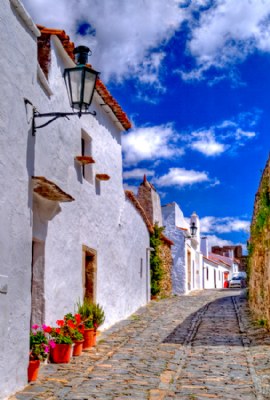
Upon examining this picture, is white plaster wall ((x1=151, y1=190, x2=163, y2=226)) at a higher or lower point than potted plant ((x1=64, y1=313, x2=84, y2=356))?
higher

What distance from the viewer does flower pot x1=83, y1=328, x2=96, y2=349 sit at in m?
9.43

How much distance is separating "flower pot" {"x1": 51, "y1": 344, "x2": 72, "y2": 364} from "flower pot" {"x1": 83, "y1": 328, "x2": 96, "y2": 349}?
1.43m

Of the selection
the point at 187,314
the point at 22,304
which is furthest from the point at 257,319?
the point at 22,304

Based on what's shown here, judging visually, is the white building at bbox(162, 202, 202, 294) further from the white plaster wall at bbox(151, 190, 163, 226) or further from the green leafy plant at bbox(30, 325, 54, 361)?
the green leafy plant at bbox(30, 325, 54, 361)

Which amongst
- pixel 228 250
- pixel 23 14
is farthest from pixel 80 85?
pixel 228 250

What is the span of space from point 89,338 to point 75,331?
109 cm

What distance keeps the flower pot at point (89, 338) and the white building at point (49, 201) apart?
53 cm

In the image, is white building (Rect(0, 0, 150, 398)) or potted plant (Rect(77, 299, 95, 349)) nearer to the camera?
white building (Rect(0, 0, 150, 398))

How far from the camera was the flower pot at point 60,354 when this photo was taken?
7941 mm

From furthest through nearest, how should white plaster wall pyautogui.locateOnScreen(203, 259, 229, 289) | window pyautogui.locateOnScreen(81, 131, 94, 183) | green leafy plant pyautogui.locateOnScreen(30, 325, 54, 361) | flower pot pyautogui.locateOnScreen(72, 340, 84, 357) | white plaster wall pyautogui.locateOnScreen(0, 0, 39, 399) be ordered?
white plaster wall pyautogui.locateOnScreen(203, 259, 229, 289)
window pyautogui.locateOnScreen(81, 131, 94, 183)
flower pot pyautogui.locateOnScreen(72, 340, 84, 357)
green leafy plant pyautogui.locateOnScreen(30, 325, 54, 361)
white plaster wall pyautogui.locateOnScreen(0, 0, 39, 399)

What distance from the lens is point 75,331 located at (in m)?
8.52

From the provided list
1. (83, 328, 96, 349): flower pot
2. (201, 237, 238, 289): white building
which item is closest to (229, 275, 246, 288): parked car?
(201, 237, 238, 289): white building

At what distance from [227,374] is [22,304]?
3.04 meters

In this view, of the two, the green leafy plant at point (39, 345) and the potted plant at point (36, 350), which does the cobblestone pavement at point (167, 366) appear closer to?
the potted plant at point (36, 350)
